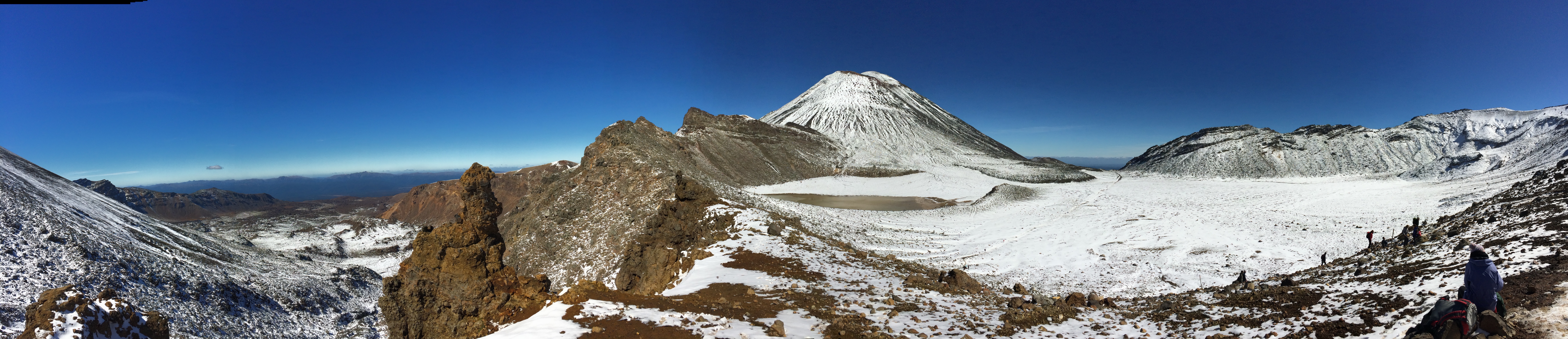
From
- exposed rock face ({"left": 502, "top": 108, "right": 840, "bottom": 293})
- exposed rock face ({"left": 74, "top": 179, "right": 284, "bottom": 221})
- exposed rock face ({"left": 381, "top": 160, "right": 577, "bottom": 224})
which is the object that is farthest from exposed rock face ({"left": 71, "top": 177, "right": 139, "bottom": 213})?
exposed rock face ({"left": 502, "top": 108, "right": 840, "bottom": 293})

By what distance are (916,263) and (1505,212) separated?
1540cm

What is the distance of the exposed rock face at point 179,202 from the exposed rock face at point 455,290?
103854 mm

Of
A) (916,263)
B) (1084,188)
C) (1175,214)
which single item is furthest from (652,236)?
(1084,188)

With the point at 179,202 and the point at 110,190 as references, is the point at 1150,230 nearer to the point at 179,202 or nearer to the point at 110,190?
the point at 110,190

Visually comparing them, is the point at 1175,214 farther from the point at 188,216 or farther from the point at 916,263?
the point at 188,216

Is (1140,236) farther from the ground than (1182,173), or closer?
closer

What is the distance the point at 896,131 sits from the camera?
9538 centimetres

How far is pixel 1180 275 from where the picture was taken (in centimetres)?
1680

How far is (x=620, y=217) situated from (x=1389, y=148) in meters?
79.1

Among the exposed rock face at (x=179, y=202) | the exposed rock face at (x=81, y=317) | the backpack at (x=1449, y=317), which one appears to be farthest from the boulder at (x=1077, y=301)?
the exposed rock face at (x=179, y=202)

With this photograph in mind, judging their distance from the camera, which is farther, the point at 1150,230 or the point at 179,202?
the point at 179,202

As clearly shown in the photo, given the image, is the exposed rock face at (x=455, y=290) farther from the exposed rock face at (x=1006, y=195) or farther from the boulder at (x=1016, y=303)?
the exposed rock face at (x=1006, y=195)

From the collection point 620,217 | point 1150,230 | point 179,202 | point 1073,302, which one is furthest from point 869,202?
point 179,202

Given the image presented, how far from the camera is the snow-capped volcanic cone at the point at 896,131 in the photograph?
242ft
